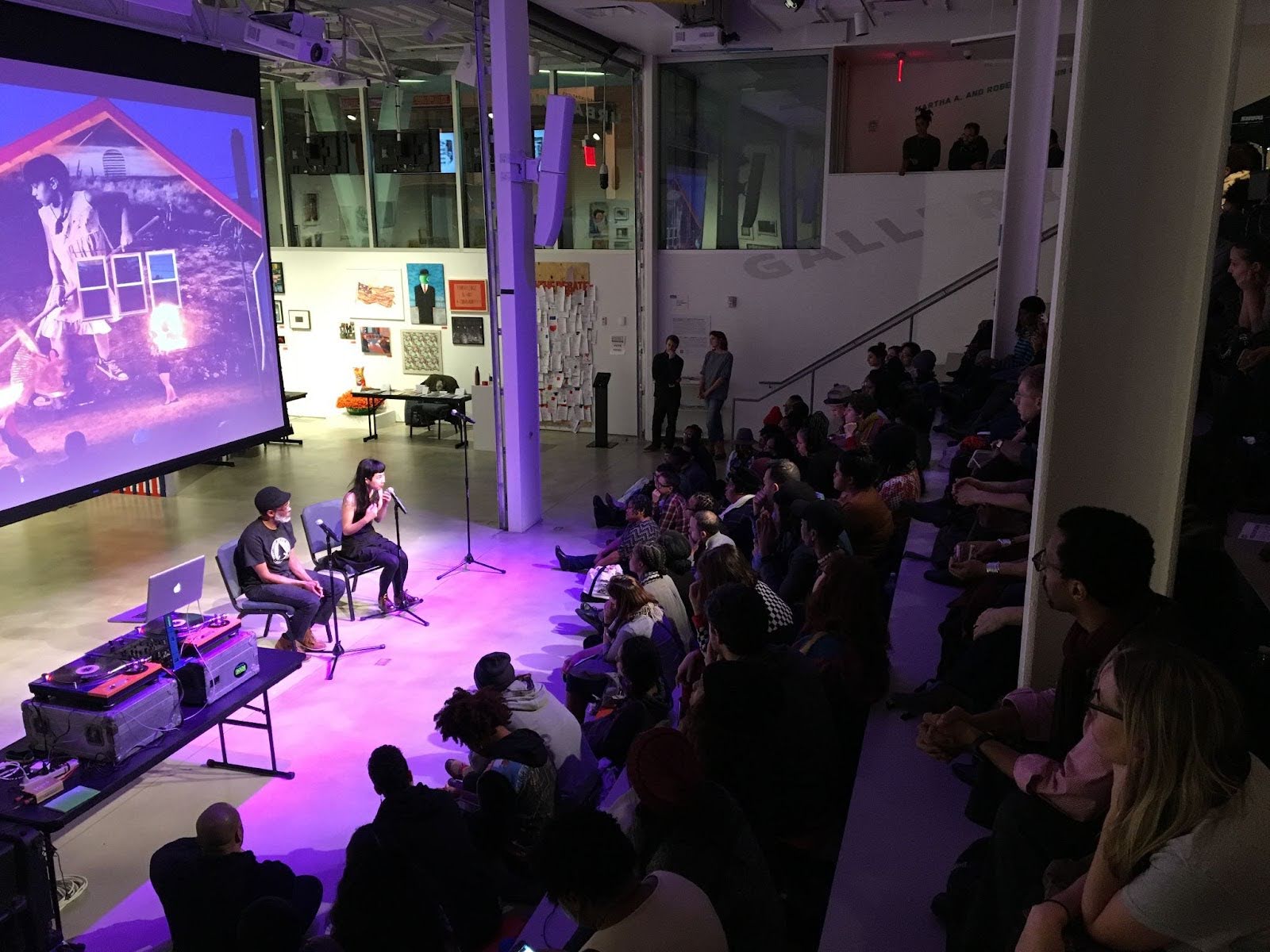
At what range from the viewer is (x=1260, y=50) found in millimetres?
10859

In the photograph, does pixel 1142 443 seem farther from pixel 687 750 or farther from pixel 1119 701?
pixel 687 750

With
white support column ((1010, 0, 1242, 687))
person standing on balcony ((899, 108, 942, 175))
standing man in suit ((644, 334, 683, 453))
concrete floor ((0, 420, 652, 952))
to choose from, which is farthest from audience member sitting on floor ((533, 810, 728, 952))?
person standing on balcony ((899, 108, 942, 175))

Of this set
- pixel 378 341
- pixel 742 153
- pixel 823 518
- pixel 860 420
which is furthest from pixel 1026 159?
pixel 378 341

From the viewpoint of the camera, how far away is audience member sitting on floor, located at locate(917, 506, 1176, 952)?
225cm

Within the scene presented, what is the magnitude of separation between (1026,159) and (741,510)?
452 centimetres

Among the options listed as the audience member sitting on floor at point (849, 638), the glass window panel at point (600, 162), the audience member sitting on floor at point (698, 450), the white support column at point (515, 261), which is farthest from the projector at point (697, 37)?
the audience member sitting on floor at point (849, 638)

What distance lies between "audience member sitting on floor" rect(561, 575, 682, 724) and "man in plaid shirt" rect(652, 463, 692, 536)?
1.80m

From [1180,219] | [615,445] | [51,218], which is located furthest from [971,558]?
[615,445]

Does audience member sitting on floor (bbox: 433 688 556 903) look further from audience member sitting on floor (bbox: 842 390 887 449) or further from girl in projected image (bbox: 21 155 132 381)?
audience member sitting on floor (bbox: 842 390 887 449)

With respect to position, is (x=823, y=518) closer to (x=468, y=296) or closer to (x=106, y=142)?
(x=106, y=142)

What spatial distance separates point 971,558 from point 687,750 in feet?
6.42

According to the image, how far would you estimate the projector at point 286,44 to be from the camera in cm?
685

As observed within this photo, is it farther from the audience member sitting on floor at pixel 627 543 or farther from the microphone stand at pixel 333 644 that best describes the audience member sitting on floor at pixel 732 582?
Result: the microphone stand at pixel 333 644

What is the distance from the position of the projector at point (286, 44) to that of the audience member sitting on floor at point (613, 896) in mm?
6394
